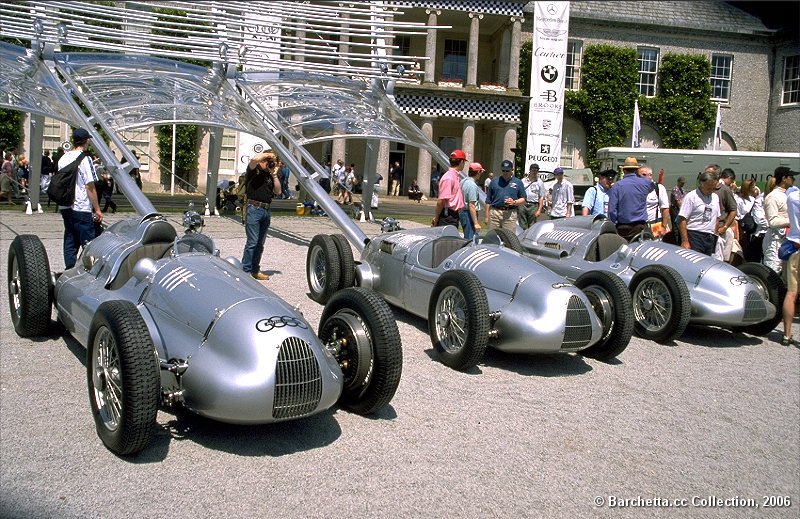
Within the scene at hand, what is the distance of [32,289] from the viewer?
6.03 metres

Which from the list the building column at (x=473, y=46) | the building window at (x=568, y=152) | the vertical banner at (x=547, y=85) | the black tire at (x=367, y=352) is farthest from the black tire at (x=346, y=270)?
the building window at (x=568, y=152)

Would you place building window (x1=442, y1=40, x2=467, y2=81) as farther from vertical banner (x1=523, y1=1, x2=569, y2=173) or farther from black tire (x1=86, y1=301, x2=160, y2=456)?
black tire (x1=86, y1=301, x2=160, y2=456)

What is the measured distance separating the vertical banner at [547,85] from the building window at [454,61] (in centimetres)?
1451

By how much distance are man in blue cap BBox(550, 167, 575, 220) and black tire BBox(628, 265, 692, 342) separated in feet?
17.4

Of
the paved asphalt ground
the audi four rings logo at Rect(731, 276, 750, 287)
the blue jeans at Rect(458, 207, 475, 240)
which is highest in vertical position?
the blue jeans at Rect(458, 207, 475, 240)

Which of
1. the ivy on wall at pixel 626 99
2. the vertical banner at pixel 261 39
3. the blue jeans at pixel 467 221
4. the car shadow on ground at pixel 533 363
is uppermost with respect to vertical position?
the ivy on wall at pixel 626 99

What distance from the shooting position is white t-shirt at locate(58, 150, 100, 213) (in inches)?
310

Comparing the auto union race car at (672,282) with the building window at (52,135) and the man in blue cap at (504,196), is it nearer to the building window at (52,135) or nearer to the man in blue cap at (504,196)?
the man in blue cap at (504,196)

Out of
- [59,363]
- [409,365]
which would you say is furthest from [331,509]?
[59,363]

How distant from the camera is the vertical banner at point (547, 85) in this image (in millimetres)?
22031

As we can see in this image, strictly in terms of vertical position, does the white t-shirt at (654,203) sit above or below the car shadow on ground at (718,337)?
above

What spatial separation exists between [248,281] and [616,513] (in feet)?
9.03

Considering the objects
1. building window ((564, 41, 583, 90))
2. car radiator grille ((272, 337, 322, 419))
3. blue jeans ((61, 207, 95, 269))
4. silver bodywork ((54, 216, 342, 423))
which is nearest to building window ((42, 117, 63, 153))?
building window ((564, 41, 583, 90))

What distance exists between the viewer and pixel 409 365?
6.21 metres
